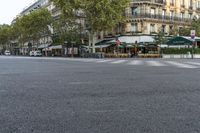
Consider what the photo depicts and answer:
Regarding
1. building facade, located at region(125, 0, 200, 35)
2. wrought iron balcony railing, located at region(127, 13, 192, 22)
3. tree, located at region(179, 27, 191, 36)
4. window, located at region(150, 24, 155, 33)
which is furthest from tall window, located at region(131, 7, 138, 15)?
tree, located at region(179, 27, 191, 36)

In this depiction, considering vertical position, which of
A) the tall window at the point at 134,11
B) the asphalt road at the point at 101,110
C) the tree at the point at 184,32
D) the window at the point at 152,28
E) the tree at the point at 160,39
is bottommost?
the asphalt road at the point at 101,110

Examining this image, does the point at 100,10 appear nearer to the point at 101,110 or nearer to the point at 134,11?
the point at 134,11

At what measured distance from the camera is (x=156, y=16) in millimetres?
70500

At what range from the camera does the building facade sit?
68.6 metres

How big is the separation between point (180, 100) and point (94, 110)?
214cm

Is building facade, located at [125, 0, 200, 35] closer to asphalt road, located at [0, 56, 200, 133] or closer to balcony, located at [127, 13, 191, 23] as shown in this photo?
balcony, located at [127, 13, 191, 23]

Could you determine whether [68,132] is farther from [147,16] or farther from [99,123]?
[147,16]

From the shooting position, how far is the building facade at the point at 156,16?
225 feet

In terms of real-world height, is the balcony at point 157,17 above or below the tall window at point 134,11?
below

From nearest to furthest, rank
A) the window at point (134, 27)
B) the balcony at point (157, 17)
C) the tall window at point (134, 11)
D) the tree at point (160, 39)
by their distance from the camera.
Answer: the tree at point (160, 39) < the balcony at point (157, 17) < the window at point (134, 27) < the tall window at point (134, 11)

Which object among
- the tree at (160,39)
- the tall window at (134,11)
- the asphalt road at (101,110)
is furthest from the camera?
the tall window at (134,11)

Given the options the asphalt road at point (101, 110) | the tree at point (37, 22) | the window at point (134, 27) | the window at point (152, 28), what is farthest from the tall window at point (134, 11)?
the asphalt road at point (101, 110)

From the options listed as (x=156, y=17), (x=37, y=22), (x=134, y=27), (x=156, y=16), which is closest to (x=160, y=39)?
(x=134, y=27)

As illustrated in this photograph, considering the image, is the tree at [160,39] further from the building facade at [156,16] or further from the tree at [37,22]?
the tree at [37,22]
